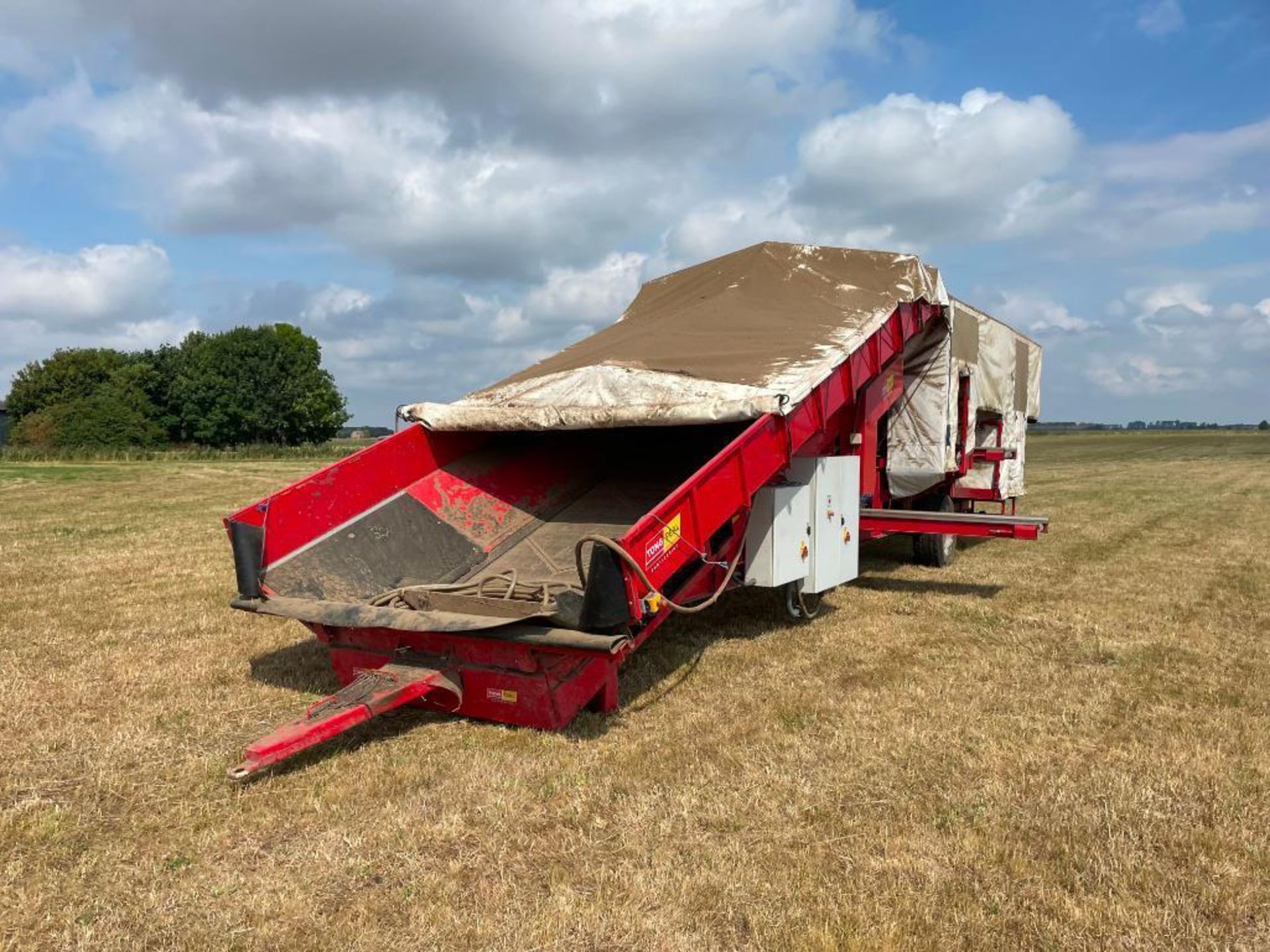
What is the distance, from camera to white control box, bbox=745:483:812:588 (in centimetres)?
511

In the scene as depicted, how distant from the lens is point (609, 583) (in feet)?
11.7

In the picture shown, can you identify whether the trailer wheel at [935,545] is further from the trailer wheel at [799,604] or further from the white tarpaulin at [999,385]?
the trailer wheel at [799,604]

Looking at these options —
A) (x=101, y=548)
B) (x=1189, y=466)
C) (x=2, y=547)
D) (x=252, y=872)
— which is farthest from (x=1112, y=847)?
(x=1189, y=466)

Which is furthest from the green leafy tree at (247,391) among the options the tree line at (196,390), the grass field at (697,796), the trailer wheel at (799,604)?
the trailer wheel at (799,604)

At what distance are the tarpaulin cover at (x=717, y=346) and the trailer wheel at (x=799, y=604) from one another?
1589 millimetres

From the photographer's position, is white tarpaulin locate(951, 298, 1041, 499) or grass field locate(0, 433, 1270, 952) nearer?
grass field locate(0, 433, 1270, 952)

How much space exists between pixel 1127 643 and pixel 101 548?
400 inches

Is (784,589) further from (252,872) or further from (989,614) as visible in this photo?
(252,872)

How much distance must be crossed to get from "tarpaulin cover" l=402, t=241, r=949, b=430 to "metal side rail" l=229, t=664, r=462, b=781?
159 cm

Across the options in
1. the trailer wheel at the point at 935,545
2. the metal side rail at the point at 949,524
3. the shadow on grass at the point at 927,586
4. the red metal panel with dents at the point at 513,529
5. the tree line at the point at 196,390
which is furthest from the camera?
the tree line at the point at 196,390

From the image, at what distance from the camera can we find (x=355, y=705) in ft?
11.8

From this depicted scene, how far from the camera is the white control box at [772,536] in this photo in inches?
201

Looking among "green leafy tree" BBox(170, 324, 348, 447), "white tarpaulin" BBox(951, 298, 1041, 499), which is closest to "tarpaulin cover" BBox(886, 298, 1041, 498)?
"white tarpaulin" BBox(951, 298, 1041, 499)

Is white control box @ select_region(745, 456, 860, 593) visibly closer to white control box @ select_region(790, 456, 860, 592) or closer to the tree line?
white control box @ select_region(790, 456, 860, 592)
